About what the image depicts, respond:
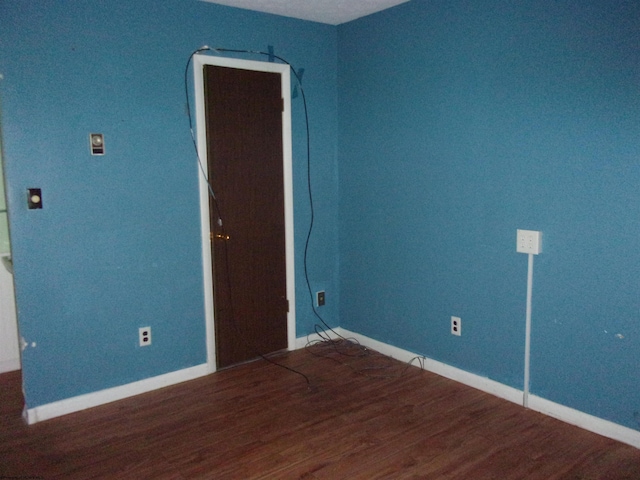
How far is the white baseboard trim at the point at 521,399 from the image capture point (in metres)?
2.59

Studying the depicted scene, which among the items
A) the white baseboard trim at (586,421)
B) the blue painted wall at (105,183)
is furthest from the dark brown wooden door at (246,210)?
the white baseboard trim at (586,421)

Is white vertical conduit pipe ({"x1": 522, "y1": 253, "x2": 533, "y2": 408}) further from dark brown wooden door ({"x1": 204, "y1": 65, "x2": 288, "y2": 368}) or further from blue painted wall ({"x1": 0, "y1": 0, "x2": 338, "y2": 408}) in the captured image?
blue painted wall ({"x1": 0, "y1": 0, "x2": 338, "y2": 408})

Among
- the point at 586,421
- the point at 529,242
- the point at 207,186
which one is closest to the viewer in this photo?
the point at 586,421

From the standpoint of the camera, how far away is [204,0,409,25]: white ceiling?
133 inches

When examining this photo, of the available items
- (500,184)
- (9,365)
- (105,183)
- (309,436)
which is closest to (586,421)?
(500,184)

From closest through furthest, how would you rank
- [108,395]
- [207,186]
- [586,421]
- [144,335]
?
[586,421]
[108,395]
[144,335]
[207,186]

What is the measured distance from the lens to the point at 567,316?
2.76m

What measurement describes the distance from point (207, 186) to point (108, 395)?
1.46 metres

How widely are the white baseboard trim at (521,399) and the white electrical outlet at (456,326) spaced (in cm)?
25

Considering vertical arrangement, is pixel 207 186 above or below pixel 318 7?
below

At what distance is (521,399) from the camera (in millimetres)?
3016

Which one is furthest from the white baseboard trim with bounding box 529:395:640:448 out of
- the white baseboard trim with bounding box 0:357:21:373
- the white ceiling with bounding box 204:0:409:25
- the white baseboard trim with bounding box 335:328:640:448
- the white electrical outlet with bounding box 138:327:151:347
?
the white baseboard trim with bounding box 0:357:21:373

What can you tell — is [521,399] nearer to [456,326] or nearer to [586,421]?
[586,421]

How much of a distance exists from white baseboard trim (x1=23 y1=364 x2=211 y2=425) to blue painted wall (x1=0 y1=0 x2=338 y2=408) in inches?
1.7
